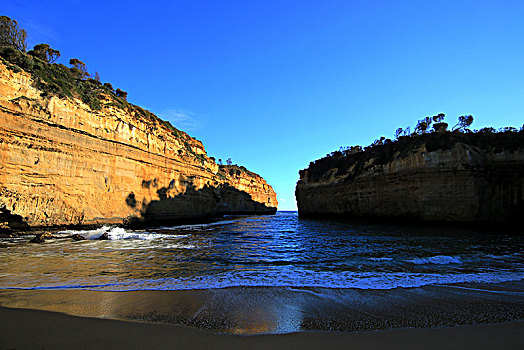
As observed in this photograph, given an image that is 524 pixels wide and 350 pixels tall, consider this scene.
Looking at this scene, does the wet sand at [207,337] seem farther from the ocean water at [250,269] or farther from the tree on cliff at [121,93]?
the tree on cliff at [121,93]

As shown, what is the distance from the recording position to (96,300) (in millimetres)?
4254

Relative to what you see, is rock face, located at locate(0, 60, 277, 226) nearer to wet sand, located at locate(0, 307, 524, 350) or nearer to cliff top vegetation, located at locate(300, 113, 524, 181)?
wet sand, located at locate(0, 307, 524, 350)

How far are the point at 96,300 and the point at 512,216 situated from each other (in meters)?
30.8

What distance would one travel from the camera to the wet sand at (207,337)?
275 cm

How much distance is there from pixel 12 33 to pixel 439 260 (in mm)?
37012

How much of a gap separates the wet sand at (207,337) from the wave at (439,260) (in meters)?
4.59

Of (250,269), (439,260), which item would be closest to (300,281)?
(250,269)

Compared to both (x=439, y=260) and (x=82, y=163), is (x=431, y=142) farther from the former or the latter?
(x=82, y=163)

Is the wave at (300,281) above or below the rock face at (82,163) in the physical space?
below

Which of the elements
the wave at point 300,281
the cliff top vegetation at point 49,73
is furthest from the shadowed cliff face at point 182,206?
the wave at point 300,281

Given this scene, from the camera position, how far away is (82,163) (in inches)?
719

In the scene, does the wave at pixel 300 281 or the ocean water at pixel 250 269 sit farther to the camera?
the ocean water at pixel 250 269

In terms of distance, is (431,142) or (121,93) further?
(121,93)

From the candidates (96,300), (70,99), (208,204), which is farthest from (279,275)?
(208,204)
